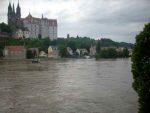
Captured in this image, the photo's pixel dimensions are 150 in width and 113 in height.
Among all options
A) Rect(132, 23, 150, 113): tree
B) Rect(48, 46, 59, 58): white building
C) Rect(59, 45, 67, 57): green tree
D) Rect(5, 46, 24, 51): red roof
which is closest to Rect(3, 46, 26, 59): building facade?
Rect(5, 46, 24, 51): red roof

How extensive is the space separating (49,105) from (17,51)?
11058cm

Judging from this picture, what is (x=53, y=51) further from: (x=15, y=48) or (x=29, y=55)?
(x=15, y=48)

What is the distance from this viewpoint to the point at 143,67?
10664 mm

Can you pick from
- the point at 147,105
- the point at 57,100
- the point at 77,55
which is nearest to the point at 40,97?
the point at 57,100

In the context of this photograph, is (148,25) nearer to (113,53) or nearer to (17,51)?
(17,51)

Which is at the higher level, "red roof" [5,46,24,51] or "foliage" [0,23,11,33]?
"foliage" [0,23,11,33]

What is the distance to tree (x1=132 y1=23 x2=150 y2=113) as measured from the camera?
34.5 ft

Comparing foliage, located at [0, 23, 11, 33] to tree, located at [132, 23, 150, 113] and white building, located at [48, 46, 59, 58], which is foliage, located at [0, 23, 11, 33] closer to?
white building, located at [48, 46, 59, 58]

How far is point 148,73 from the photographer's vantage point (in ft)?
34.4

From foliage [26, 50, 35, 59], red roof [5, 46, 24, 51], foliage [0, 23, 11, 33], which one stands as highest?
foliage [0, 23, 11, 33]

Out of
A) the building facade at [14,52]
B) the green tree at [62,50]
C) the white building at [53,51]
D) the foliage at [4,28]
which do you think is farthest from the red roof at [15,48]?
the green tree at [62,50]

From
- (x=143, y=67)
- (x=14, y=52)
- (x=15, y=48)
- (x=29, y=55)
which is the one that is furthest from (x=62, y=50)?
(x=143, y=67)

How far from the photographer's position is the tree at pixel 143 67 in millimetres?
10508

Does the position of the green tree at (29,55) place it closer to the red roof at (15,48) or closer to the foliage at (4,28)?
the red roof at (15,48)
